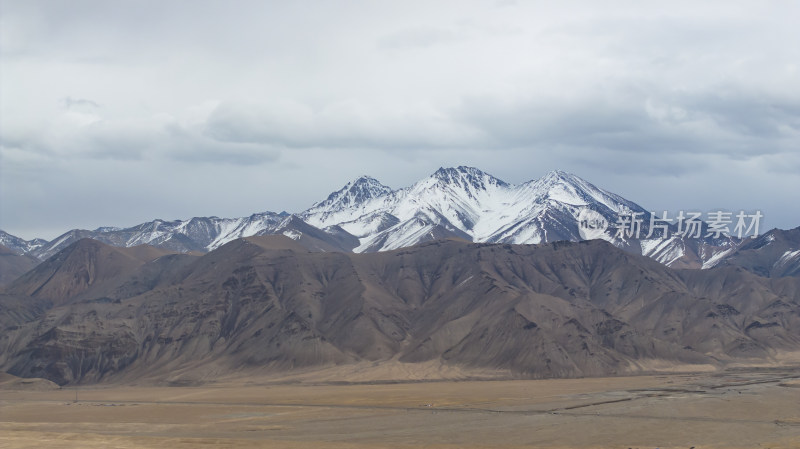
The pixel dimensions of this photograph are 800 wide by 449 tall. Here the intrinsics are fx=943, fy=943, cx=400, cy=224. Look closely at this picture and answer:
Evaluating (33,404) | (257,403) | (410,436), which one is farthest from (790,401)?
(33,404)

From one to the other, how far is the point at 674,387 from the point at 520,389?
2810 centimetres

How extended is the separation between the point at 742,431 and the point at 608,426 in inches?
608

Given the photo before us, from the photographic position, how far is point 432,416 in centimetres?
13138

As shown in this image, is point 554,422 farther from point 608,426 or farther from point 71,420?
point 71,420

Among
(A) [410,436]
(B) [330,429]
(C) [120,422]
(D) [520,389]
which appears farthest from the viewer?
(D) [520,389]

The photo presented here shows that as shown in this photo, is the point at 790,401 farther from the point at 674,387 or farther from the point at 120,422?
the point at 120,422

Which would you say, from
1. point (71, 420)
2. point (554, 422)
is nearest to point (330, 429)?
point (554, 422)

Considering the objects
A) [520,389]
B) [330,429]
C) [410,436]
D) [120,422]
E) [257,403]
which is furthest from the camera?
[520,389]

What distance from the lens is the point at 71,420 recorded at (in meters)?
138

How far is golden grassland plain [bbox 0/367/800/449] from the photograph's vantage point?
348 feet

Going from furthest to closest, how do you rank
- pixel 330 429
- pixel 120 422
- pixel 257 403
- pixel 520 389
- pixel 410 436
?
pixel 520 389 < pixel 257 403 < pixel 120 422 < pixel 330 429 < pixel 410 436

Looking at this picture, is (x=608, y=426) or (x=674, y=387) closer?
(x=608, y=426)

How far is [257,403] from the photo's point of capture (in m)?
162

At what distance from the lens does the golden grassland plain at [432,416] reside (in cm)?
10600
